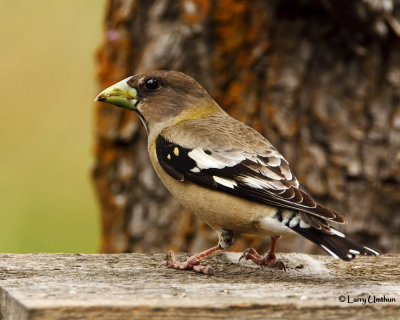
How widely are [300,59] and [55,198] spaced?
4.29 metres

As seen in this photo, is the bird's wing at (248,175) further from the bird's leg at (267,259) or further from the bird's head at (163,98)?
the bird's head at (163,98)

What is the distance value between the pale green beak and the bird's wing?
0.62 meters

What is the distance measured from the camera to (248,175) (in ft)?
14.6

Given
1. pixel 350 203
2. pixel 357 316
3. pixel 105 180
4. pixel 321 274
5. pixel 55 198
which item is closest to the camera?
pixel 357 316

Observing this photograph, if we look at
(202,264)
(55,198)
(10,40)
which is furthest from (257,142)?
(10,40)

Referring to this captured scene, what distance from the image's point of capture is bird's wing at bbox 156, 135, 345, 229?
4211 millimetres

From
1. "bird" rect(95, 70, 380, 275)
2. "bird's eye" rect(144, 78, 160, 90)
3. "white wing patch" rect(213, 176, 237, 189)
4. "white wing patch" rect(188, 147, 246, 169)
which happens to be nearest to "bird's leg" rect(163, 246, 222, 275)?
"bird" rect(95, 70, 380, 275)

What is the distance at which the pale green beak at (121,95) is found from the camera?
5.16 m

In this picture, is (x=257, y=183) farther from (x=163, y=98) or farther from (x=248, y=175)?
(x=163, y=98)

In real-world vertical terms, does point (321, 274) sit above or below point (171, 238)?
above

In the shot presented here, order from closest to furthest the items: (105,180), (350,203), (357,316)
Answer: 1. (357,316)
2. (350,203)
3. (105,180)

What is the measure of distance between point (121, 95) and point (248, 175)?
1288 millimetres

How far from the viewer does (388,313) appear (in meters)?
3.27

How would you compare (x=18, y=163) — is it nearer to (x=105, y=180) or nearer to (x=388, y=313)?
(x=105, y=180)
